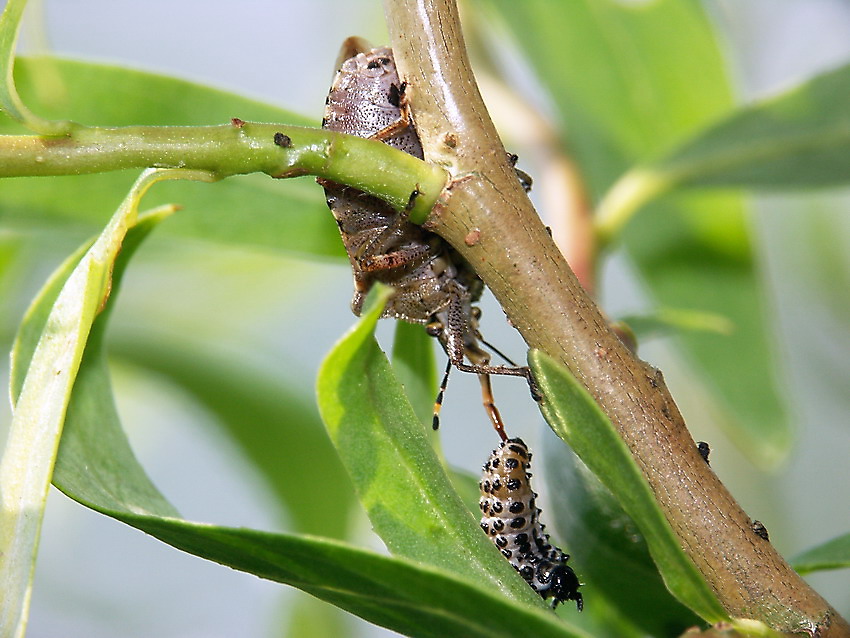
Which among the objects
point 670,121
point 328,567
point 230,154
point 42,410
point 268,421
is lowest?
point 328,567

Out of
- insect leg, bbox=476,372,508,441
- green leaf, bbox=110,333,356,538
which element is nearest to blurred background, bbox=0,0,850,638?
green leaf, bbox=110,333,356,538

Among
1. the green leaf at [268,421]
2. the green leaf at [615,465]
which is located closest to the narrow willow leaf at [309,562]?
the green leaf at [615,465]

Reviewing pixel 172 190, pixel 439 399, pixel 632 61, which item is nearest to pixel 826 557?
pixel 439 399

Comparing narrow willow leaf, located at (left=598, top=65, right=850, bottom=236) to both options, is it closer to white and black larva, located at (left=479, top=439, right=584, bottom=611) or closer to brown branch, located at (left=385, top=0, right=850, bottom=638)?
white and black larva, located at (left=479, top=439, right=584, bottom=611)

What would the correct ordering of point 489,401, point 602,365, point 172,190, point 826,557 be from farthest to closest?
point 172,190 → point 489,401 → point 826,557 → point 602,365

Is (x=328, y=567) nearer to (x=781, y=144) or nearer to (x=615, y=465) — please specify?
(x=615, y=465)

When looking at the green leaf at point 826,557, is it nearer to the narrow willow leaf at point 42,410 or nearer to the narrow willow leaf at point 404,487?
the narrow willow leaf at point 404,487
